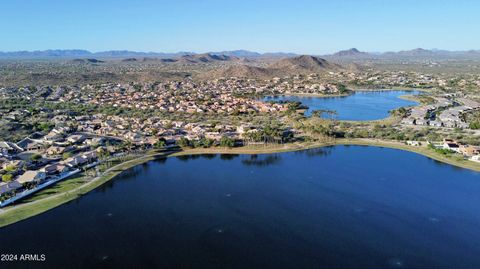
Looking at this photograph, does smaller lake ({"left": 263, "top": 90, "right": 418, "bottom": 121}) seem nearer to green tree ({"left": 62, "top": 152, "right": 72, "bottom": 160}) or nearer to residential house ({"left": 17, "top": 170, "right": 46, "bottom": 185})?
green tree ({"left": 62, "top": 152, "right": 72, "bottom": 160})

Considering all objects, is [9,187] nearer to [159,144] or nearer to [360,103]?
[159,144]

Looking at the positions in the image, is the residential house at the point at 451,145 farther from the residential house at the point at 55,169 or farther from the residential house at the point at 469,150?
the residential house at the point at 55,169

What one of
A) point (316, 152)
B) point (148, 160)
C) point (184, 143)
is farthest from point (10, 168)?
point (316, 152)

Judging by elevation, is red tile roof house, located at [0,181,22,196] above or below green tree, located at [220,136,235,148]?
below

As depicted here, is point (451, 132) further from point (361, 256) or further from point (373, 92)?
point (373, 92)

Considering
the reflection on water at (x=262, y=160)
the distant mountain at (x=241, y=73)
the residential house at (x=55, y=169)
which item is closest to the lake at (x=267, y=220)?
the reflection on water at (x=262, y=160)

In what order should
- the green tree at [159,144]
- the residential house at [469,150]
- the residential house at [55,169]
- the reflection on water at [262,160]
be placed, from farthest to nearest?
the green tree at [159,144], the residential house at [469,150], the reflection on water at [262,160], the residential house at [55,169]

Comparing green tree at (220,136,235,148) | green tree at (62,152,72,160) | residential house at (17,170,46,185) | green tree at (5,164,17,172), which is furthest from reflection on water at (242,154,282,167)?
green tree at (5,164,17,172)
